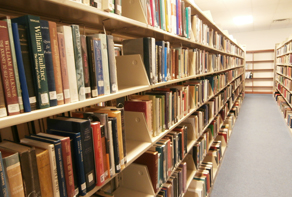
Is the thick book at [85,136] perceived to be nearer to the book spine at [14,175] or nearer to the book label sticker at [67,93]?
the book label sticker at [67,93]

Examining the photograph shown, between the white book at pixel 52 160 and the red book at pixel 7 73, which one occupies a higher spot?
the red book at pixel 7 73

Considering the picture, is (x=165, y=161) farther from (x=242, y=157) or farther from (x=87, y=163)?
(x=242, y=157)

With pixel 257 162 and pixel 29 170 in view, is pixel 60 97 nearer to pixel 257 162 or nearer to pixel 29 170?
pixel 29 170

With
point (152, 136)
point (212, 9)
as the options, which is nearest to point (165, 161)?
point (152, 136)

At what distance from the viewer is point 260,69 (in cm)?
979

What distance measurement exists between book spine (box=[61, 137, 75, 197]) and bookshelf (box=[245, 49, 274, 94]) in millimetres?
10690

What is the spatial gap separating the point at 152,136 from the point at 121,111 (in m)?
0.45

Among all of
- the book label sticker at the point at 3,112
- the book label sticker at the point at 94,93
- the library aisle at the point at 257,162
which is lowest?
the library aisle at the point at 257,162

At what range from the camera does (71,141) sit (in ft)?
2.35

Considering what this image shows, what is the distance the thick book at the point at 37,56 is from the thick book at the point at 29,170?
134mm

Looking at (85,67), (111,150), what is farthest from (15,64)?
(111,150)

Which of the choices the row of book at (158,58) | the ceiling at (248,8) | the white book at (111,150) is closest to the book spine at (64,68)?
the white book at (111,150)

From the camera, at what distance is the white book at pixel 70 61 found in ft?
2.24

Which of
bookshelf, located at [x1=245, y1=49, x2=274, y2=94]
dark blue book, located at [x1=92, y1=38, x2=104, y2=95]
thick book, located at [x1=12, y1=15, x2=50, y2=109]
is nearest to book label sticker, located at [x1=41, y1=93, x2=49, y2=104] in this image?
thick book, located at [x1=12, y1=15, x2=50, y2=109]
